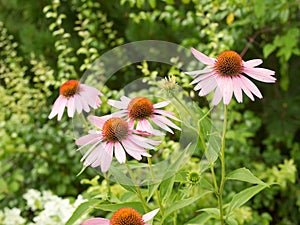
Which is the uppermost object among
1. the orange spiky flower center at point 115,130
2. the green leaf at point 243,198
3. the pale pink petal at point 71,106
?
the pale pink petal at point 71,106

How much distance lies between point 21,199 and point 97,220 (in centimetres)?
126

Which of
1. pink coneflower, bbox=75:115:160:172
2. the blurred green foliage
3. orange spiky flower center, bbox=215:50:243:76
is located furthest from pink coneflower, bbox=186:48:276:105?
the blurred green foliage

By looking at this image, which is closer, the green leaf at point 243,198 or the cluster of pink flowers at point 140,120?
the cluster of pink flowers at point 140,120

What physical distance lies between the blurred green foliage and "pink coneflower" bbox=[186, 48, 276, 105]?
30.7 inches

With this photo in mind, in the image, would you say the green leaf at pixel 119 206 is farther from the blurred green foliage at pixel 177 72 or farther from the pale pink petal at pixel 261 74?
the blurred green foliage at pixel 177 72

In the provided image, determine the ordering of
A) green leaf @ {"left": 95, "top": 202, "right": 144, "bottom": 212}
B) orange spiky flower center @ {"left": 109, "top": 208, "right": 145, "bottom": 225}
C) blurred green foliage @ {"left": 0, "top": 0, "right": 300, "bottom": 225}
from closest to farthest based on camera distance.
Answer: orange spiky flower center @ {"left": 109, "top": 208, "right": 145, "bottom": 225} → green leaf @ {"left": 95, "top": 202, "right": 144, "bottom": 212} → blurred green foliage @ {"left": 0, "top": 0, "right": 300, "bottom": 225}

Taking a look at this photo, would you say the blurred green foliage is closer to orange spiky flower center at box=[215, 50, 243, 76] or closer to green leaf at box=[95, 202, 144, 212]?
green leaf at box=[95, 202, 144, 212]

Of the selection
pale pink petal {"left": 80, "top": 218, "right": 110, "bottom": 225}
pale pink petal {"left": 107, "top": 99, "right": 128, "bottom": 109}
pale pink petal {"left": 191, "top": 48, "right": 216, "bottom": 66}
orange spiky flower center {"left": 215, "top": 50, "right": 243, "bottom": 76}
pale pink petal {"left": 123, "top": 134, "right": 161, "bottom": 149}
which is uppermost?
pale pink petal {"left": 191, "top": 48, "right": 216, "bottom": 66}

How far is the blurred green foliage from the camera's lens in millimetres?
1818

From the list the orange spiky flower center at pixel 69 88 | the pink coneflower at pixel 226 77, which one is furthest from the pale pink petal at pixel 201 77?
the orange spiky flower center at pixel 69 88

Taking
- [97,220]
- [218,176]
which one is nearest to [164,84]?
[97,220]

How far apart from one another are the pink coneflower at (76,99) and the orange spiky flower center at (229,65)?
20 cm

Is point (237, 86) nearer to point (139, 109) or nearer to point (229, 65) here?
point (229, 65)

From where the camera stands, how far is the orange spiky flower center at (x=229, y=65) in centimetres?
78
